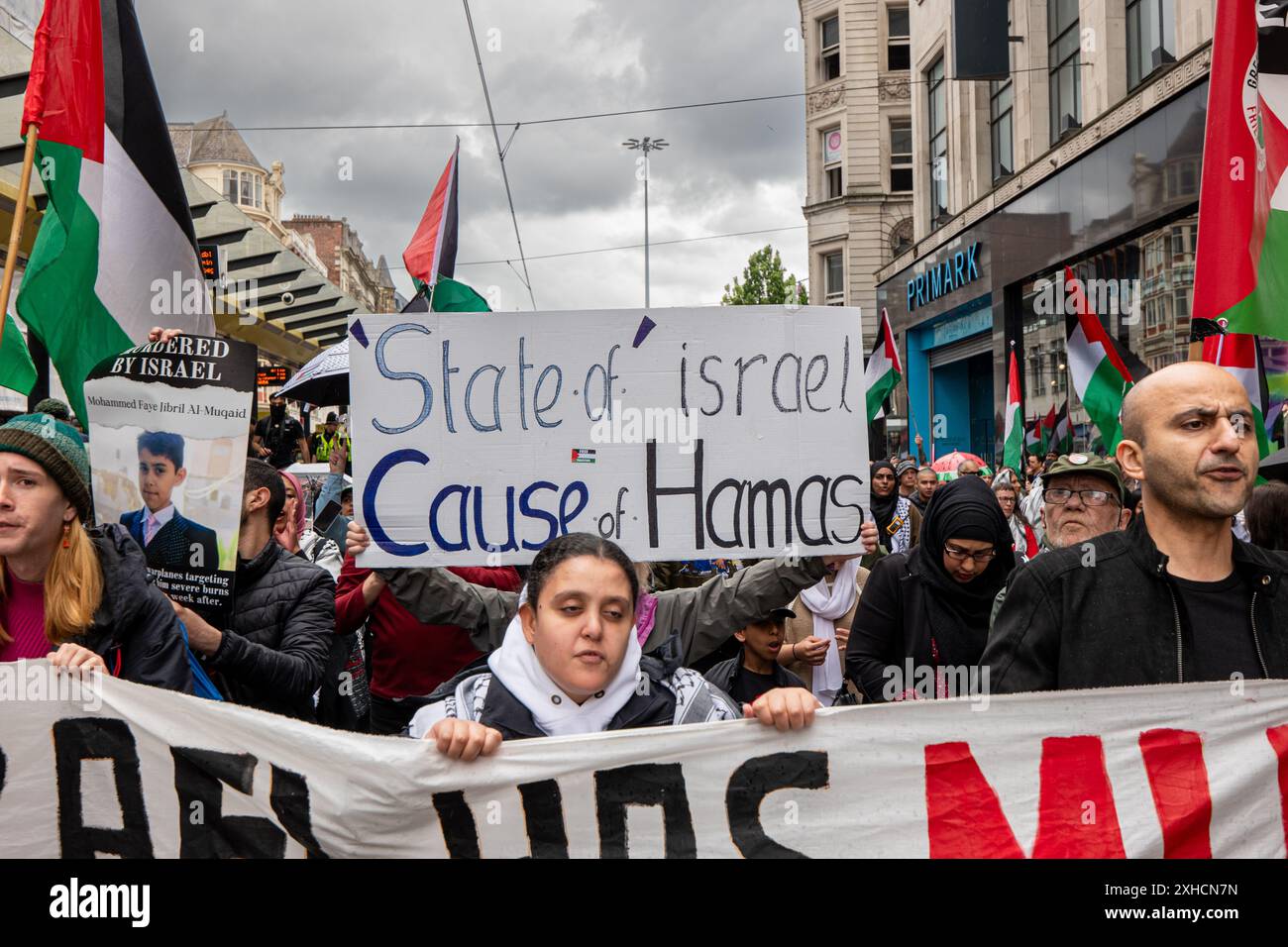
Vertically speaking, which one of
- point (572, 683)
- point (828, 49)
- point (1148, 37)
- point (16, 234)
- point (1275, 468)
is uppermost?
point (828, 49)

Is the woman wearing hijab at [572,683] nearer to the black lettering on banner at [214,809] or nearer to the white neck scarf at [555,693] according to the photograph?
the white neck scarf at [555,693]

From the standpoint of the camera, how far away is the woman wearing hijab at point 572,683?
2.46m

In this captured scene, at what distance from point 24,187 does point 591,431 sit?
6.13ft

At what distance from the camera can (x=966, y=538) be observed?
3.77m

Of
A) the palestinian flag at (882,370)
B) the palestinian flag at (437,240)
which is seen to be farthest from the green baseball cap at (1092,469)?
the palestinian flag at (882,370)

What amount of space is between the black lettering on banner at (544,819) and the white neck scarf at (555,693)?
0.43ft

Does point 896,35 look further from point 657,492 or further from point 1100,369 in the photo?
point 657,492

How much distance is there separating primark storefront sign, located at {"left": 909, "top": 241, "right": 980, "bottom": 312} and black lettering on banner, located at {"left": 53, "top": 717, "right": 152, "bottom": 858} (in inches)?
723

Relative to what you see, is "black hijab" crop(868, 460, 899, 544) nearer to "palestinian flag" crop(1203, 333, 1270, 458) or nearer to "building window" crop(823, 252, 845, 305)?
"palestinian flag" crop(1203, 333, 1270, 458)

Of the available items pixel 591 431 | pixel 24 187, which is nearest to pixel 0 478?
pixel 24 187

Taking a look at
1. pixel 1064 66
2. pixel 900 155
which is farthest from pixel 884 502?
pixel 900 155

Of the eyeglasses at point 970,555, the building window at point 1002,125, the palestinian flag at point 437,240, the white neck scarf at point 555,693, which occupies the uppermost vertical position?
the building window at point 1002,125

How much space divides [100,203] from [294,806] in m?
2.39
